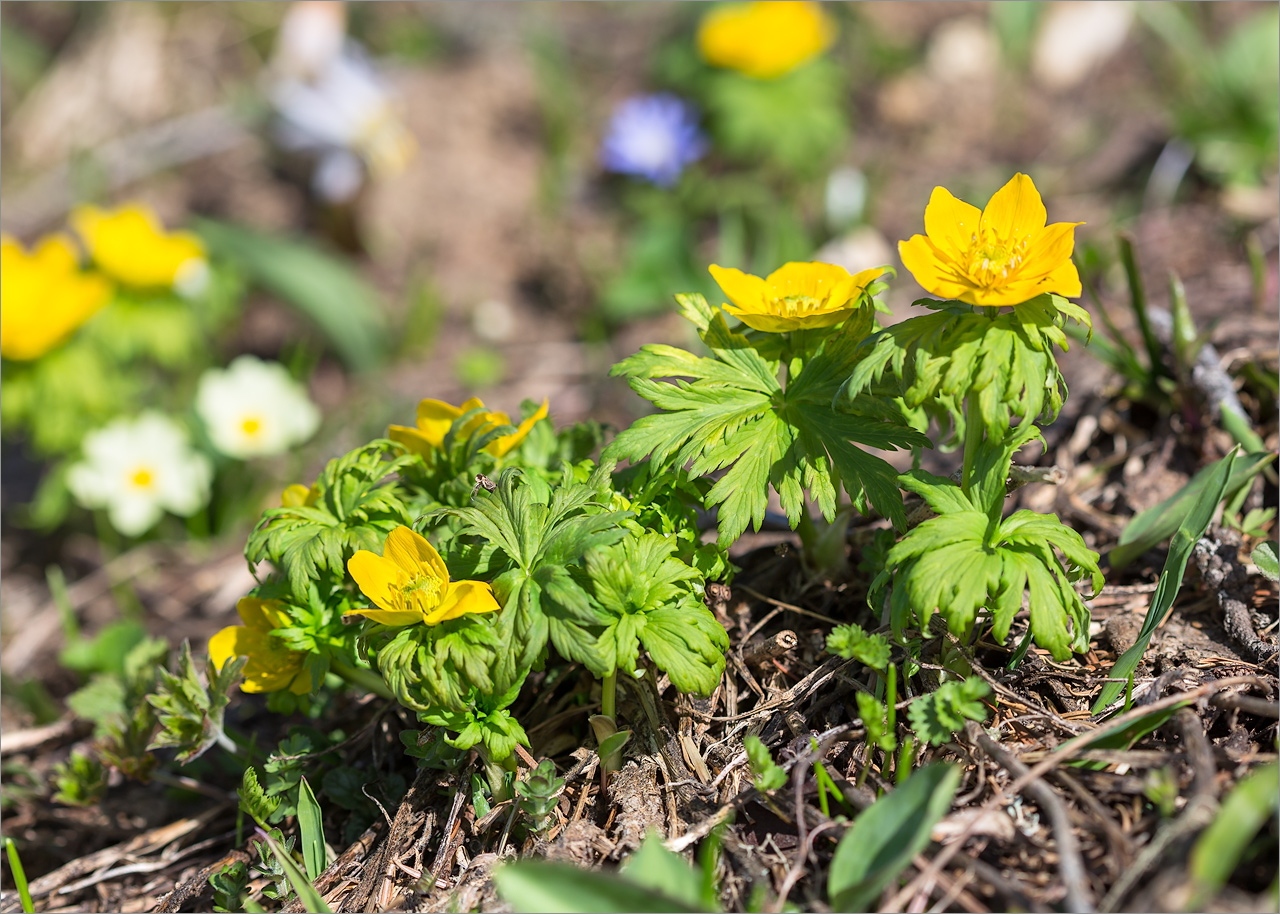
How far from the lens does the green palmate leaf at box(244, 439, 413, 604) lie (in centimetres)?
145

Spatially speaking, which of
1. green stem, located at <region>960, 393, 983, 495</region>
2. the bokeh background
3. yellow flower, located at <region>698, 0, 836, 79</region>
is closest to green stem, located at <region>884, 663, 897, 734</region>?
green stem, located at <region>960, 393, 983, 495</region>

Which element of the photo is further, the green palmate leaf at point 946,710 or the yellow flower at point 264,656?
the yellow flower at point 264,656

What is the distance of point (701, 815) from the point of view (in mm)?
1464

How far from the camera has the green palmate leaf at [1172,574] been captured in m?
1.46

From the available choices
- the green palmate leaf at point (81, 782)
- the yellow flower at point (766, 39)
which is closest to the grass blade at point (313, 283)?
the yellow flower at point (766, 39)

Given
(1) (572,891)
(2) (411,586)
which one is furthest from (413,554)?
(1) (572,891)

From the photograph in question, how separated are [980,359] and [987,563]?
0.89 feet

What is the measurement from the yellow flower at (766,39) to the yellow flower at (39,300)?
8.71ft

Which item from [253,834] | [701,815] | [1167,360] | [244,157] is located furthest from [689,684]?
[244,157]

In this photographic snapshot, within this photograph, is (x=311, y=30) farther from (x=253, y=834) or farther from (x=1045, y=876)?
(x=1045, y=876)

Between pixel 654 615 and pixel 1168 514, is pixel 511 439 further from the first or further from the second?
pixel 1168 514

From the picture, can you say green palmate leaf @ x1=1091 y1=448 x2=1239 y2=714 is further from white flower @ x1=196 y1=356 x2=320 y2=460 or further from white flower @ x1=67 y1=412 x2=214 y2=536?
white flower @ x1=67 y1=412 x2=214 y2=536

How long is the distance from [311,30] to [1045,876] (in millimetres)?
4436

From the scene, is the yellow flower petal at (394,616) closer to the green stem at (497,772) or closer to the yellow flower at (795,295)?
the green stem at (497,772)
